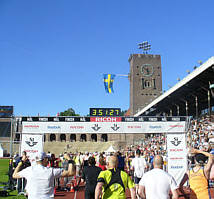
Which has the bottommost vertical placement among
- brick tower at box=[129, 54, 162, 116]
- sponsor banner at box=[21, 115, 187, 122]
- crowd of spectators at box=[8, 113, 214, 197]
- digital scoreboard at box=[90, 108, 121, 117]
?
crowd of spectators at box=[8, 113, 214, 197]

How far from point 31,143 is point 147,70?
67.4m

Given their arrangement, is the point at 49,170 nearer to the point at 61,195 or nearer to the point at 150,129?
the point at 61,195

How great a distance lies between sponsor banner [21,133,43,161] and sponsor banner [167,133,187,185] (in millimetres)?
6849

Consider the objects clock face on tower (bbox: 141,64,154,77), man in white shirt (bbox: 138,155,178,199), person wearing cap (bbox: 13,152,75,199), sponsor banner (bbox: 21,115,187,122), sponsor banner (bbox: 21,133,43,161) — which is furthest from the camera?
clock face on tower (bbox: 141,64,154,77)

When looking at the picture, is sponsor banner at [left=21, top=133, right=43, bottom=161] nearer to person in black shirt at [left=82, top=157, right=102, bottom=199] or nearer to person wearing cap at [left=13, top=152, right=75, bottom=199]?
person in black shirt at [left=82, top=157, right=102, bottom=199]

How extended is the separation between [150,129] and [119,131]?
1.77 metres

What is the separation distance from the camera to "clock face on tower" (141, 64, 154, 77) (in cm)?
7762

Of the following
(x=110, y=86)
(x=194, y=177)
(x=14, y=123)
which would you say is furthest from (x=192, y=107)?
(x=194, y=177)

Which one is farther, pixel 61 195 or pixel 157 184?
pixel 61 195

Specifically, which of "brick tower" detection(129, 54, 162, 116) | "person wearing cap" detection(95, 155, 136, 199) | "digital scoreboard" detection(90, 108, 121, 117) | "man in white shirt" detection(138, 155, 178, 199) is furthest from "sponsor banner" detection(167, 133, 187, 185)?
"brick tower" detection(129, 54, 162, 116)

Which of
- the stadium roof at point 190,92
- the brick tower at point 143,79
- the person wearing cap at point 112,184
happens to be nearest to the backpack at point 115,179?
the person wearing cap at point 112,184

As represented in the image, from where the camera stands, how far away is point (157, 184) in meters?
4.36

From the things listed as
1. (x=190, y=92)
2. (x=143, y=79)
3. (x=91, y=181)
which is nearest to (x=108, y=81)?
(x=190, y=92)

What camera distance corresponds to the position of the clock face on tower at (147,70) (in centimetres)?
7762
